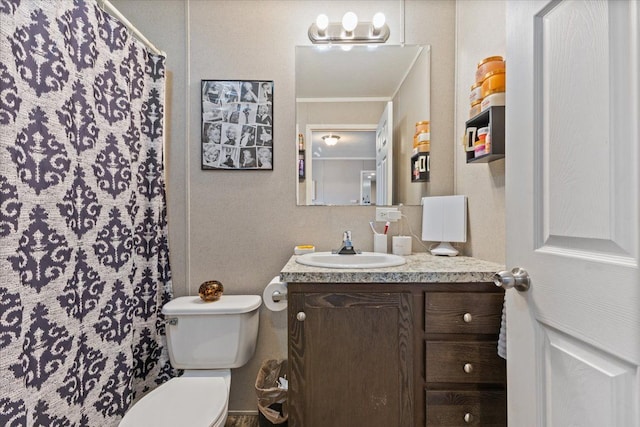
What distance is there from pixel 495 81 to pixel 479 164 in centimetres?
41

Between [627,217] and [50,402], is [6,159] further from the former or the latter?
[627,217]

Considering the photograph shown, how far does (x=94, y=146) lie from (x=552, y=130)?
1523 millimetres

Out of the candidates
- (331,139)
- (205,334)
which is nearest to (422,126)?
(331,139)

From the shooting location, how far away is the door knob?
81 cm

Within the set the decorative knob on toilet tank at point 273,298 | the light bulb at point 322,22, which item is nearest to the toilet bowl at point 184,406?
the decorative knob on toilet tank at point 273,298

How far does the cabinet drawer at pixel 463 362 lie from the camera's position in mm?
1186

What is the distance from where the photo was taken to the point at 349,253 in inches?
63.9

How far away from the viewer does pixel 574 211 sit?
68 cm

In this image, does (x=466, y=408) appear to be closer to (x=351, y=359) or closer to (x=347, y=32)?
(x=351, y=359)

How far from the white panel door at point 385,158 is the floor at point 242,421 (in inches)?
54.5

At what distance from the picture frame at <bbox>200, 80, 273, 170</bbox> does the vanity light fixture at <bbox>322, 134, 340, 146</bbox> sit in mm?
305

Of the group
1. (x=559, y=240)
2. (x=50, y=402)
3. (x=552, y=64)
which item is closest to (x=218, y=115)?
(x=50, y=402)

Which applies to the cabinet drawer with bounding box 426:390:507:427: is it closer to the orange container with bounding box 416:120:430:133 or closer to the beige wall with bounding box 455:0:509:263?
the beige wall with bounding box 455:0:509:263

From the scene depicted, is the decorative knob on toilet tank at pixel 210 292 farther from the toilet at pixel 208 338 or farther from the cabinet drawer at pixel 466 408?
the cabinet drawer at pixel 466 408
